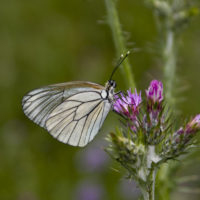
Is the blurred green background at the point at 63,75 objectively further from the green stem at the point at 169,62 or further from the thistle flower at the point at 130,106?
the thistle flower at the point at 130,106

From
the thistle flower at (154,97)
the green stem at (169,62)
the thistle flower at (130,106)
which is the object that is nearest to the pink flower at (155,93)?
the thistle flower at (154,97)

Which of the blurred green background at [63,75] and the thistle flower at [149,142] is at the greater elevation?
the blurred green background at [63,75]

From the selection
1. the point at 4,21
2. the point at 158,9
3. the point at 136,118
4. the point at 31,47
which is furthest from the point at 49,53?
the point at 136,118

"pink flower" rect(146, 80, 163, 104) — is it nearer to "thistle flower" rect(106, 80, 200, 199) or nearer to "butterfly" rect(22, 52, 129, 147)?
"thistle flower" rect(106, 80, 200, 199)

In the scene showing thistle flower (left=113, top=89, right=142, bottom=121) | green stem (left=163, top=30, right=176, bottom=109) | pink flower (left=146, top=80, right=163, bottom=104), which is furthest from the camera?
green stem (left=163, top=30, right=176, bottom=109)

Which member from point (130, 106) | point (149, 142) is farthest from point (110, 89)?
point (149, 142)

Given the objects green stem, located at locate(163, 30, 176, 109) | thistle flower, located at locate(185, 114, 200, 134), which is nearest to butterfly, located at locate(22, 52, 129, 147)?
green stem, located at locate(163, 30, 176, 109)
